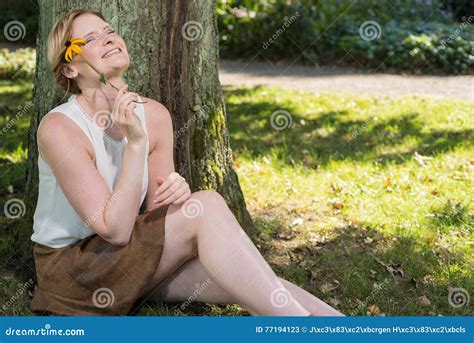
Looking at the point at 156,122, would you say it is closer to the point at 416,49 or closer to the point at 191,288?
the point at 191,288

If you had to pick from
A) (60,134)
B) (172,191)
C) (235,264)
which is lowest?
(235,264)

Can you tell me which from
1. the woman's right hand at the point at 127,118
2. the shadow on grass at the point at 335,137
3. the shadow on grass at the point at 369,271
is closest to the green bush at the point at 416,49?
the shadow on grass at the point at 335,137

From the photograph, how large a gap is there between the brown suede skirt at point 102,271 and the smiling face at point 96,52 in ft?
1.96

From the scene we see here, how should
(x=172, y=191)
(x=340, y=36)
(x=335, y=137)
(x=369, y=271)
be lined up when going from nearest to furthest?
(x=172, y=191)
(x=369, y=271)
(x=335, y=137)
(x=340, y=36)

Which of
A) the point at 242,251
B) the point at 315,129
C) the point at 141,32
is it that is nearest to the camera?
the point at 242,251

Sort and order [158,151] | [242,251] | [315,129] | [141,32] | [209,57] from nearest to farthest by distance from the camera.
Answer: [242,251]
[158,151]
[141,32]
[209,57]
[315,129]

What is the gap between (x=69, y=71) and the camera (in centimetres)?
307

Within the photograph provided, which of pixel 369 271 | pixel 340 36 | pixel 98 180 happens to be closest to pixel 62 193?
pixel 98 180

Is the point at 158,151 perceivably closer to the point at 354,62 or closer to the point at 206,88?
the point at 206,88

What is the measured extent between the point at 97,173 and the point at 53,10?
3.22 feet

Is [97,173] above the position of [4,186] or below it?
above

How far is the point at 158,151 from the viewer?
3225 millimetres

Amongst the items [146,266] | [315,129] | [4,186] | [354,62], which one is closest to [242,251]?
[146,266]

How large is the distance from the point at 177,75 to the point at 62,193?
0.87 metres
